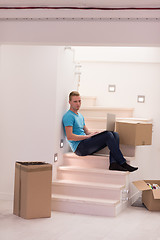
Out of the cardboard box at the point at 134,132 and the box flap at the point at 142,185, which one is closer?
the box flap at the point at 142,185

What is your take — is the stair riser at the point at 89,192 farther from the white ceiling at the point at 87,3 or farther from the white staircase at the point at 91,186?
the white ceiling at the point at 87,3

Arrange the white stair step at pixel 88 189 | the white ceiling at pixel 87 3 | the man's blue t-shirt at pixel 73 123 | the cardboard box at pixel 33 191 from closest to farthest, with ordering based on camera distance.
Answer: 1. the white ceiling at pixel 87 3
2. the cardboard box at pixel 33 191
3. the white stair step at pixel 88 189
4. the man's blue t-shirt at pixel 73 123

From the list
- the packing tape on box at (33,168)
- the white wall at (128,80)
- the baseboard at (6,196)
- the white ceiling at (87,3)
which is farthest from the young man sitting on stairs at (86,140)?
the white ceiling at (87,3)

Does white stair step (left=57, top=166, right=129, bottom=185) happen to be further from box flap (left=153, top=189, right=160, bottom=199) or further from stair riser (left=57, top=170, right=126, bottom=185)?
box flap (left=153, top=189, right=160, bottom=199)

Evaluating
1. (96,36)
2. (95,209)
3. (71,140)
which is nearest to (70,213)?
(95,209)

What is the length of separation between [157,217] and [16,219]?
162 centimetres

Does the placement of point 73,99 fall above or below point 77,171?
above

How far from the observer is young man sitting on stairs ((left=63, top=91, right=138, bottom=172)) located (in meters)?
5.42

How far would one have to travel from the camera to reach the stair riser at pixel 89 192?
5.14 m

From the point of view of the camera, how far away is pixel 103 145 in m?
5.59

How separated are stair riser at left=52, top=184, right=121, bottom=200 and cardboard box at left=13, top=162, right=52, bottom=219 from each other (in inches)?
19.5

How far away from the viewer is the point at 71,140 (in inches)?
218

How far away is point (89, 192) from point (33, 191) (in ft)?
2.62

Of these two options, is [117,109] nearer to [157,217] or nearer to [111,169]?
[111,169]
